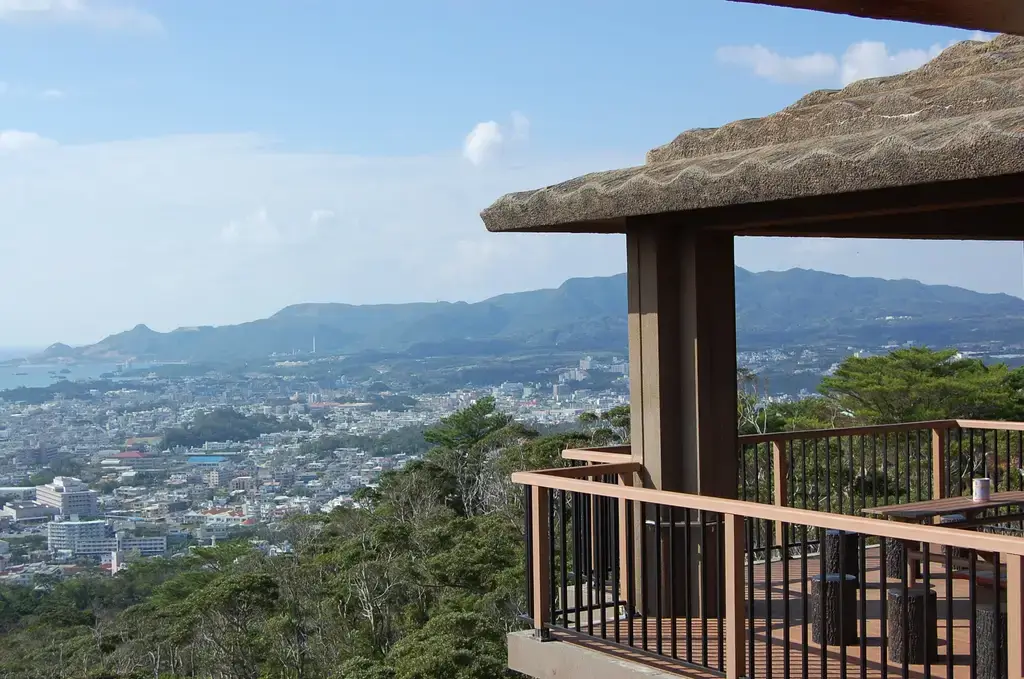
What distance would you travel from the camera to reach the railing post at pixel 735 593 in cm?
542

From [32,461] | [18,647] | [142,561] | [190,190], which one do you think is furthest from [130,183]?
[18,647]

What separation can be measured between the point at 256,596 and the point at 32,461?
231 feet

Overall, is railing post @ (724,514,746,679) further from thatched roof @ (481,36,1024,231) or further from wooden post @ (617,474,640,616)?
Result: thatched roof @ (481,36,1024,231)

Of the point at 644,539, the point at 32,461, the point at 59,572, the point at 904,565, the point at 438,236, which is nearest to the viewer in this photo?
the point at 904,565

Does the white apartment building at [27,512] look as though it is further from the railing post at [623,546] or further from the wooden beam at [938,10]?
the wooden beam at [938,10]

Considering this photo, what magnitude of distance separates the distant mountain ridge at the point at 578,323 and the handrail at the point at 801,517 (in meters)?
29.2

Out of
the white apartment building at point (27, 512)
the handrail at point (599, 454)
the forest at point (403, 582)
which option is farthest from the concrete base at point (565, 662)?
the white apartment building at point (27, 512)

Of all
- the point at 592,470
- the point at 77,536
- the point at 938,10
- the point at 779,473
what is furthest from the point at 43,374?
the point at 938,10

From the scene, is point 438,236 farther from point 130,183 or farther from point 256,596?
point 256,596

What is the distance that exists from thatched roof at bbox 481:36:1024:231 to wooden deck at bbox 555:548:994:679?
1.84 m

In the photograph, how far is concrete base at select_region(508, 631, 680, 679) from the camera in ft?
20.0

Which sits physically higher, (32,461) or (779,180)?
(779,180)

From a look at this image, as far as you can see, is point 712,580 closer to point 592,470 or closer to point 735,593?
point 592,470

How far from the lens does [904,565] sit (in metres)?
5.16
